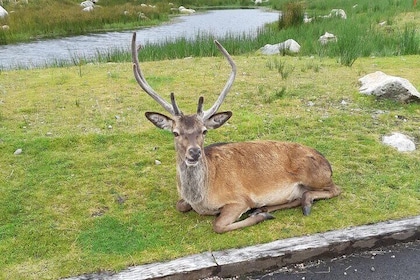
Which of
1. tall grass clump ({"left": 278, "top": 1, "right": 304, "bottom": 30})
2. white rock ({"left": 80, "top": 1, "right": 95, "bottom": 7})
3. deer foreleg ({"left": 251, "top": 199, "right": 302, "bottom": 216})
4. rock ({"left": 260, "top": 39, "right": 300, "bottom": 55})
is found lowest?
deer foreleg ({"left": 251, "top": 199, "right": 302, "bottom": 216})

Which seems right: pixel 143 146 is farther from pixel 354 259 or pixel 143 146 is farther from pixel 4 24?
pixel 4 24

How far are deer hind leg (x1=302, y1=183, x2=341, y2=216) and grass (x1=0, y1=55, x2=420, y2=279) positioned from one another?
0.08m

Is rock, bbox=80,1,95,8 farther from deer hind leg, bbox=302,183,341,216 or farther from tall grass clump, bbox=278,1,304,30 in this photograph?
deer hind leg, bbox=302,183,341,216

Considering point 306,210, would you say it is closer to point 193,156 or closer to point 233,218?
point 233,218

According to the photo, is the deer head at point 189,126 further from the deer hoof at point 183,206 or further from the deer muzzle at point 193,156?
the deer hoof at point 183,206

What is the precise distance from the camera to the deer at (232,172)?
429cm

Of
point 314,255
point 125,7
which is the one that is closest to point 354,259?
point 314,255

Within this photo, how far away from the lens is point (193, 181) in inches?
173

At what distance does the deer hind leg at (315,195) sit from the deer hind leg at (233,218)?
358mm

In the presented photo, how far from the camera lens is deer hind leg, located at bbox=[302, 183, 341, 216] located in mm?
4605

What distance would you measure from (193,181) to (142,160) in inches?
57.4

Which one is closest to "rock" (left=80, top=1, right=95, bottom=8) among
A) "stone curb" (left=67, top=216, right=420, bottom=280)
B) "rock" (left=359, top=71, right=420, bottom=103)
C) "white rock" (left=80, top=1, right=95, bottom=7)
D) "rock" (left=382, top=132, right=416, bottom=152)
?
"white rock" (left=80, top=1, right=95, bottom=7)

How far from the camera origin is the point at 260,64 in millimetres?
10109

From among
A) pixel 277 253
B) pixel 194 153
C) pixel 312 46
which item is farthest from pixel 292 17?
pixel 277 253
